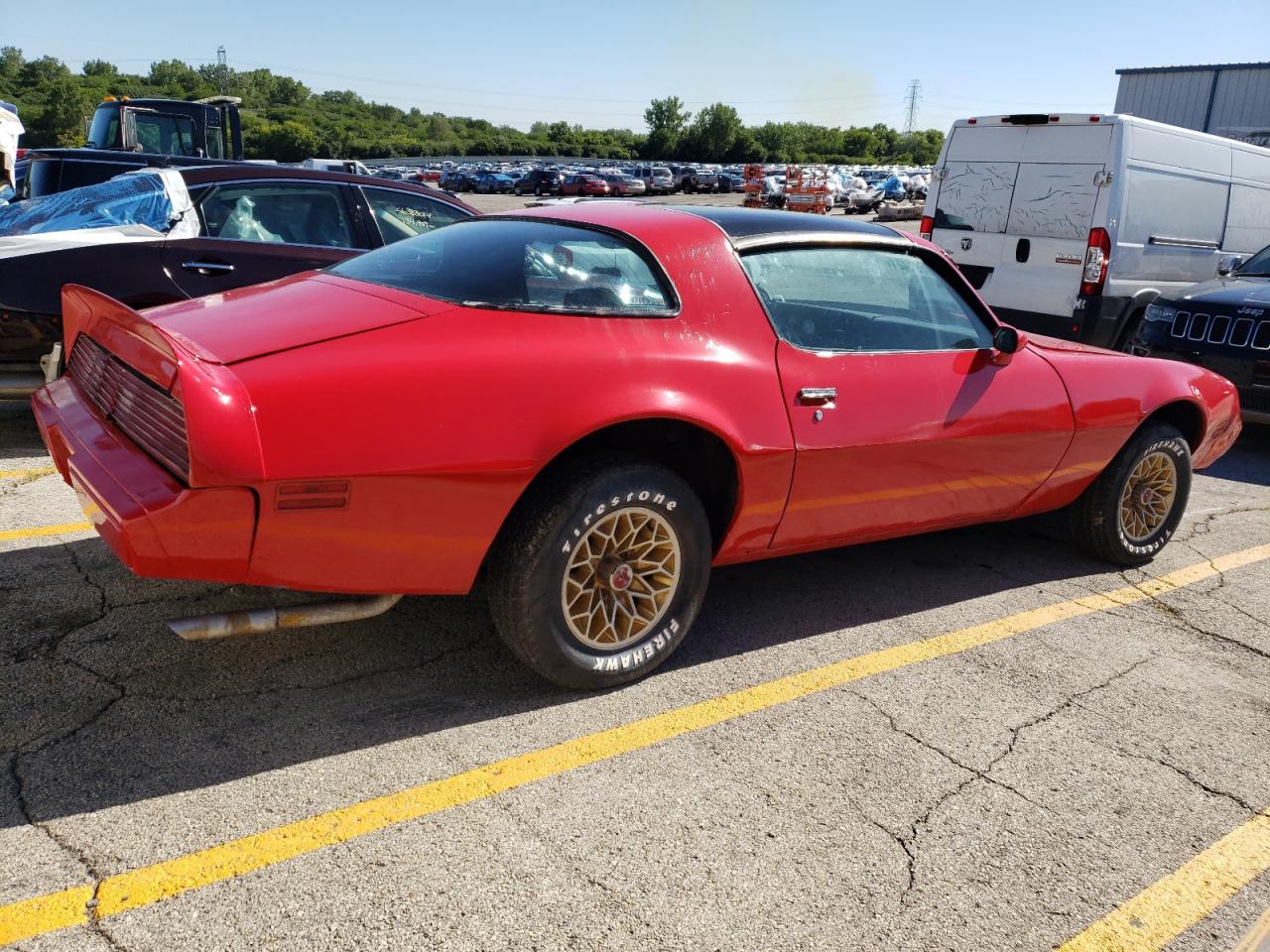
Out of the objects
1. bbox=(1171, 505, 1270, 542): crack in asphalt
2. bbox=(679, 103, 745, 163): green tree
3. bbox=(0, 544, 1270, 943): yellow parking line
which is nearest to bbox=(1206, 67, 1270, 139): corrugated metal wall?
bbox=(1171, 505, 1270, 542): crack in asphalt

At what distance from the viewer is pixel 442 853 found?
7.61 feet

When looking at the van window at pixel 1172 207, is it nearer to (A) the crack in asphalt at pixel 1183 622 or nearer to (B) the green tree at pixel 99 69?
(A) the crack in asphalt at pixel 1183 622

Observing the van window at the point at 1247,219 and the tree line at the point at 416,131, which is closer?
the van window at the point at 1247,219

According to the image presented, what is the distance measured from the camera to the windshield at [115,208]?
5.62 meters

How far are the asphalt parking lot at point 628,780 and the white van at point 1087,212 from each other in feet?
17.3

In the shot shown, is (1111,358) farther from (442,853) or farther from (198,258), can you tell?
(198,258)

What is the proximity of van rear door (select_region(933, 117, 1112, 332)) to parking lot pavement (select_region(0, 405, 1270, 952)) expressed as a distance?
17.6ft

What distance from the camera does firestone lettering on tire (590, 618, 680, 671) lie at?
3098mm

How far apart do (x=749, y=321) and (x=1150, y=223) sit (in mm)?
6922

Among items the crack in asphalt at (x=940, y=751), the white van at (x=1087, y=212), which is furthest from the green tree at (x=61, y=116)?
the crack in asphalt at (x=940, y=751)

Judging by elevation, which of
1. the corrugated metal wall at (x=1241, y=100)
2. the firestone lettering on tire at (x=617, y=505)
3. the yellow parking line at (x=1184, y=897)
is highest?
the corrugated metal wall at (x=1241, y=100)

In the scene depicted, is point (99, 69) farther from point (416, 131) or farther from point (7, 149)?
point (7, 149)

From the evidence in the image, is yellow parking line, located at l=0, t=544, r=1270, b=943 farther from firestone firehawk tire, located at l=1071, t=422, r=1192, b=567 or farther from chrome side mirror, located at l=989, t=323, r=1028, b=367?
chrome side mirror, located at l=989, t=323, r=1028, b=367

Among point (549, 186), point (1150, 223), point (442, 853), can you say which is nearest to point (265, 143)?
point (549, 186)
